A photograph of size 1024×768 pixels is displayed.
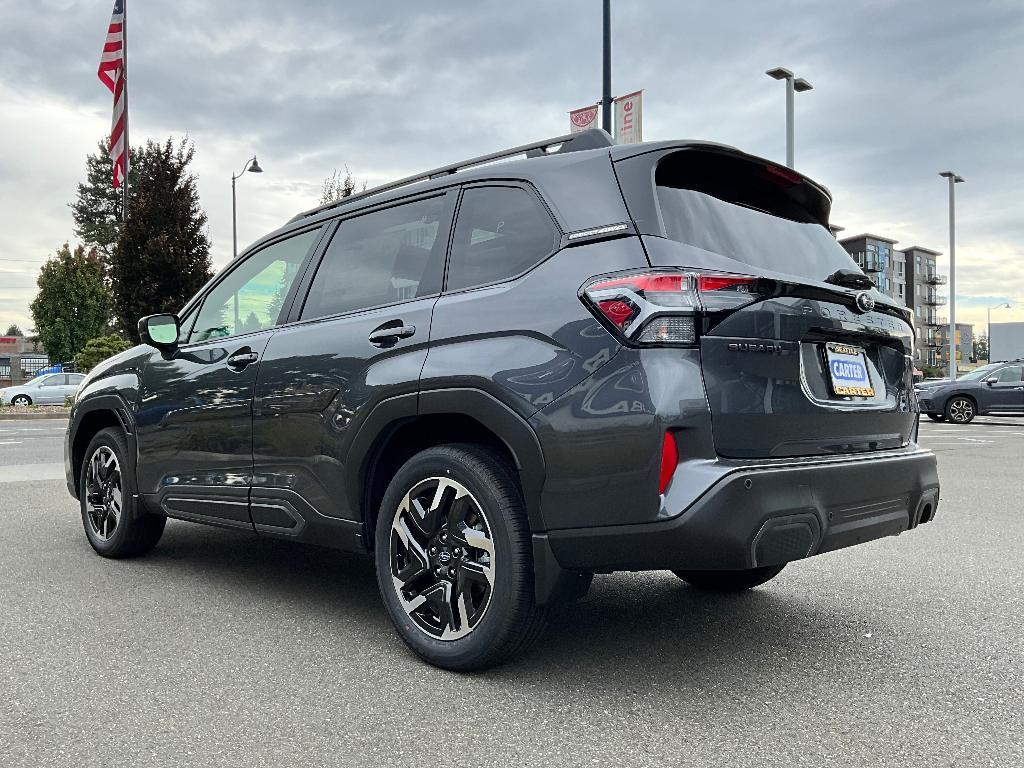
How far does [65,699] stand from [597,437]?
1922 millimetres

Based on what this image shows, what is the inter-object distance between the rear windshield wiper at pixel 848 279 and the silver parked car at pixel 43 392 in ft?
107

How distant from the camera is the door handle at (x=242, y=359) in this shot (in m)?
4.24

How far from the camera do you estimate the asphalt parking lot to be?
263cm

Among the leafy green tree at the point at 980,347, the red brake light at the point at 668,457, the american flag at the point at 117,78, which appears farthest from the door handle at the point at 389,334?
the leafy green tree at the point at 980,347

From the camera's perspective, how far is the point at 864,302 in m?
3.43

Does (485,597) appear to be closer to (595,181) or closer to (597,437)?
(597,437)

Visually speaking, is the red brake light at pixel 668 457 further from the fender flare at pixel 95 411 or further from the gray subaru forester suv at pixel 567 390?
the fender flare at pixel 95 411

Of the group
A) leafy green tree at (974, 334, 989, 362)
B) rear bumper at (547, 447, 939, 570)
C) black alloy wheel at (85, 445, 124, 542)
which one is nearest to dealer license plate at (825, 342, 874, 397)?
rear bumper at (547, 447, 939, 570)

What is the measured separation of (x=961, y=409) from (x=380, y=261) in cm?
2285

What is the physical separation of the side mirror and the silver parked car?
98.1 ft

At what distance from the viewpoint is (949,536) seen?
6.34 m

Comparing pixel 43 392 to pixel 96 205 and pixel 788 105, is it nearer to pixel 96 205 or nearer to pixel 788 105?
pixel 788 105

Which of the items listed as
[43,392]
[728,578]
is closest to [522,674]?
[728,578]

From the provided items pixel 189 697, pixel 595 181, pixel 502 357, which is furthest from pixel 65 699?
pixel 595 181
